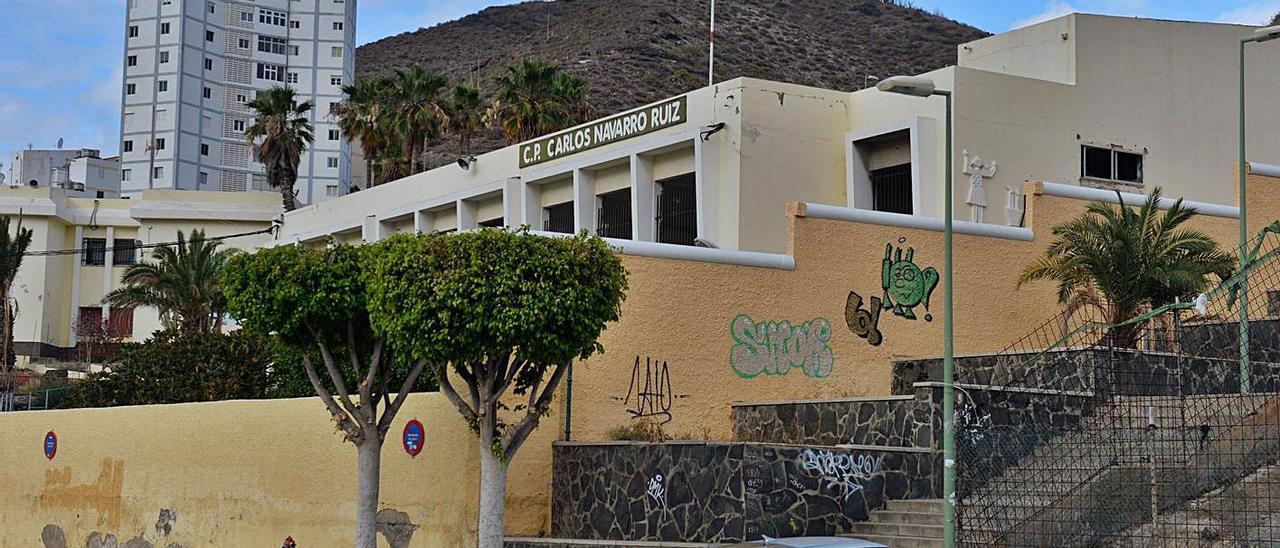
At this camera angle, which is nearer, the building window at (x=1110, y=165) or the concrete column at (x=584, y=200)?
the building window at (x=1110, y=165)

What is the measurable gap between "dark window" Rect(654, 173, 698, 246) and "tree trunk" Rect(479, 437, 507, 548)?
13626 mm

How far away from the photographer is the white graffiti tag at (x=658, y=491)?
19.6 meters

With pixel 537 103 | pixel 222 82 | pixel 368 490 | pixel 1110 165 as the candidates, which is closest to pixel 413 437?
pixel 368 490

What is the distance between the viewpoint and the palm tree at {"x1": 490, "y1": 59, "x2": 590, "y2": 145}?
163ft

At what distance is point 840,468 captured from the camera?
19.8 m

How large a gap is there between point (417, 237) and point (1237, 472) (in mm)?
10214

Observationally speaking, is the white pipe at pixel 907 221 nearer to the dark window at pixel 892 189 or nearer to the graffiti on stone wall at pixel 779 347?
the graffiti on stone wall at pixel 779 347

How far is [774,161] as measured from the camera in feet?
98.8

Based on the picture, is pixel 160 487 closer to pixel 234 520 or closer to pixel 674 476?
pixel 234 520

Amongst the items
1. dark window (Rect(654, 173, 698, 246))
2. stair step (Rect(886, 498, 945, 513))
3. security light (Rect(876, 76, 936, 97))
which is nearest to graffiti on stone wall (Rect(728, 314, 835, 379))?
stair step (Rect(886, 498, 945, 513))

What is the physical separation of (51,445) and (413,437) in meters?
12.0

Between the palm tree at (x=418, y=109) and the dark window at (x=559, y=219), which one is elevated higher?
the palm tree at (x=418, y=109)

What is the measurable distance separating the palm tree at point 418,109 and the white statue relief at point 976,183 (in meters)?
30.3

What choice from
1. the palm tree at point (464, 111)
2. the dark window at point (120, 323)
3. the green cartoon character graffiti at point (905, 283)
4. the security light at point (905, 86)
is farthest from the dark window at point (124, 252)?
the security light at point (905, 86)
